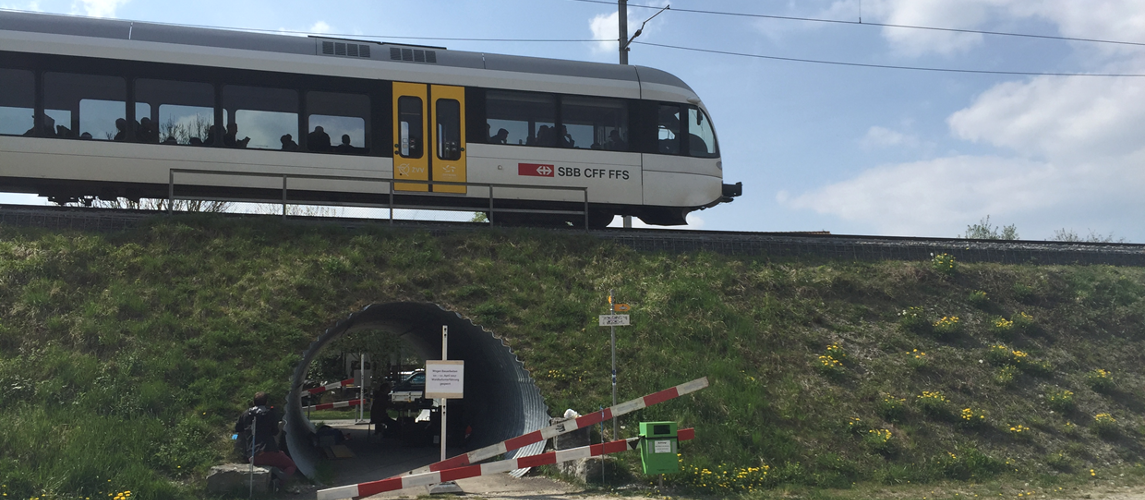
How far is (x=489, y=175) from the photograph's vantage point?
641 inches

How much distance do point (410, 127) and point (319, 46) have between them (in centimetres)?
231

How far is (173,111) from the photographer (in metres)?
14.9

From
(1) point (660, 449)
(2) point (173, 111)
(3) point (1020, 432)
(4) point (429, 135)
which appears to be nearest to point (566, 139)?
(4) point (429, 135)

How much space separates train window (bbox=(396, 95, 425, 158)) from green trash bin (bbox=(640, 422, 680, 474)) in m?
7.91

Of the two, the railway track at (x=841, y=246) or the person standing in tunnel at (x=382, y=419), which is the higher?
the railway track at (x=841, y=246)

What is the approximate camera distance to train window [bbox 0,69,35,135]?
14.1m

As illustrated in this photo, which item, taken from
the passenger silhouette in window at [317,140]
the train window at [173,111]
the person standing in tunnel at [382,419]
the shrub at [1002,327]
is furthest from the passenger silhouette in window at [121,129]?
the shrub at [1002,327]

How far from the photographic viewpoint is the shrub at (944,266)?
16.1 metres

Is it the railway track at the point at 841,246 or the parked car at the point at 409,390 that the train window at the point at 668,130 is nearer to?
the railway track at the point at 841,246

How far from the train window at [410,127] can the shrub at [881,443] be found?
30.6 feet

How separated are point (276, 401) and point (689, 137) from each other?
9.95 m

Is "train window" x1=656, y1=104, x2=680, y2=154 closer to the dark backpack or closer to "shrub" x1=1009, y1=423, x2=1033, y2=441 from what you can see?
"shrub" x1=1009, y1=423, x2=1033, y2=441

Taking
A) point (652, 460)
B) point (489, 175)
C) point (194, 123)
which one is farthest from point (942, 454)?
point (194, 123)

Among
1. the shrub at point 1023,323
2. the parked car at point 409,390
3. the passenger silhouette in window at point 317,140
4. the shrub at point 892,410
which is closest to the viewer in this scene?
the shrub at point 892,410
